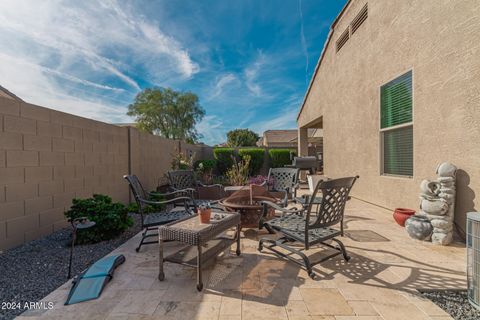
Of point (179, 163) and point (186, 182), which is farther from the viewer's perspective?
point (179, 163)

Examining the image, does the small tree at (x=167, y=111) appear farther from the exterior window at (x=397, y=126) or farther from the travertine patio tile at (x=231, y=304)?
the travertine patio tile at (x=231, y=304)

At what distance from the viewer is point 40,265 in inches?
93.7

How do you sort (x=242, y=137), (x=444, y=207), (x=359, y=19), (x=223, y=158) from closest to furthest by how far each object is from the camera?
(x=444, y=207), (x=359, y=19), (x=223, y=158), (x=242, y=137)

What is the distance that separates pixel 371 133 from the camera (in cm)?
508

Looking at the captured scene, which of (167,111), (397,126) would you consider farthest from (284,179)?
(167,111)

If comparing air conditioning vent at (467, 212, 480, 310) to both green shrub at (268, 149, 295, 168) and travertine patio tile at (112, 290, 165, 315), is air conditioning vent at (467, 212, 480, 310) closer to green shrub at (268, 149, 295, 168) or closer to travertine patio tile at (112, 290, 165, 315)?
travertine patio tile at (112, 290, 165, 315)

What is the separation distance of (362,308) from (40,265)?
3.11 metres

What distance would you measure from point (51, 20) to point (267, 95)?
41.2 feet

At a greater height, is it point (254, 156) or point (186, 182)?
point (254, 156)

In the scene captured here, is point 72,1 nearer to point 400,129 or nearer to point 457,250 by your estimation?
point 400,129

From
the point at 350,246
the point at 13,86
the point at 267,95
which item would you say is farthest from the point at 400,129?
the point at 267,95

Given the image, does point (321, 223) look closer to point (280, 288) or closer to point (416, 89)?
point (280, 288)

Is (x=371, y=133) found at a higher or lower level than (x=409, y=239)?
higher

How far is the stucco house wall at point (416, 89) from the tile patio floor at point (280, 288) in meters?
1.29
